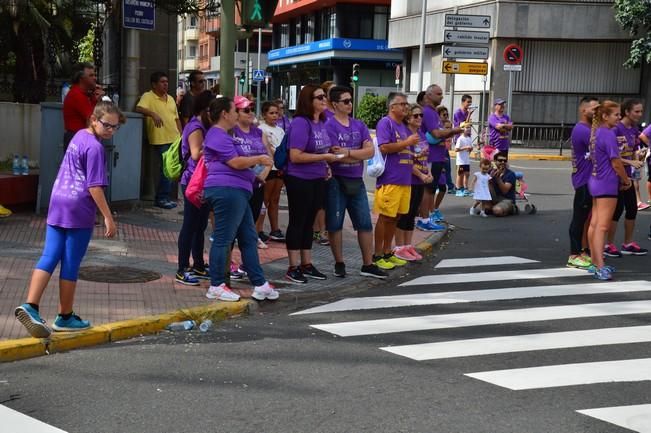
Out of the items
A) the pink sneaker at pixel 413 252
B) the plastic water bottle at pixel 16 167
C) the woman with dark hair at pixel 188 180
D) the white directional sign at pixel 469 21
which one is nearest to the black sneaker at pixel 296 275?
the woman with dark hair at pixel 188 180

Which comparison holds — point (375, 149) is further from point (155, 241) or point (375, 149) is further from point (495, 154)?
point (495, 154)

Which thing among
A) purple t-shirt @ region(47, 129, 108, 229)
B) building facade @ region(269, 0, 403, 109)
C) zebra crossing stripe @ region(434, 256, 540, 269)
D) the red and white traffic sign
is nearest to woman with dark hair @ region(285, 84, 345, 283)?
zebra crossing stripe @ region(434, 256, 540, 269)

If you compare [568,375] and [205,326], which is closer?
[568,375]

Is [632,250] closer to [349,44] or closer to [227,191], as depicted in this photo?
[227,191]

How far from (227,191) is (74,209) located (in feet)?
5.48

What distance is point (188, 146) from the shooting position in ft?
27.2

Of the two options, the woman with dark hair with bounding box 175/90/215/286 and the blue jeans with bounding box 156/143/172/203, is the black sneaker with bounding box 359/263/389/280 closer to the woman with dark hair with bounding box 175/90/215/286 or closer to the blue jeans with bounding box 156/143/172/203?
the woman with dark hair with bounding box 175/90/215/286

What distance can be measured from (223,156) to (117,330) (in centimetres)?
185

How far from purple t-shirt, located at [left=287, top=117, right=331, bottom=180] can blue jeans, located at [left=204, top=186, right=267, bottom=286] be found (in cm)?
90

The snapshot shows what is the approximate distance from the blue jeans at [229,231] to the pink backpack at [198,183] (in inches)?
9.2

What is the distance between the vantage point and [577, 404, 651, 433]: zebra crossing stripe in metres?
4.88

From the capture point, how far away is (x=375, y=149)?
934 centimetres

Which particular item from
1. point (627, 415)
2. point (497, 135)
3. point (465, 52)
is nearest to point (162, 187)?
point (497, 135)

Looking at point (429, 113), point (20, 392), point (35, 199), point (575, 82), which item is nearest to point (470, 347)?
point (20, 392)
